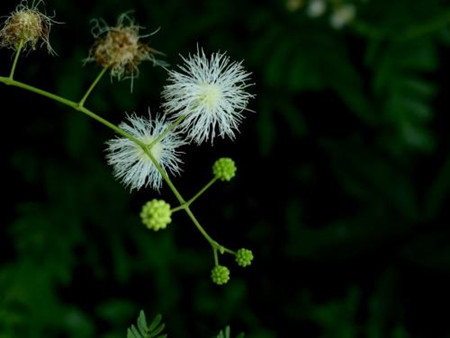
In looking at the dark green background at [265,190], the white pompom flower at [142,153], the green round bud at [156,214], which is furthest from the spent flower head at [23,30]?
the dark green background at [265,190]

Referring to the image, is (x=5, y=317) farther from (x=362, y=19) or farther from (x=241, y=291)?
(x=362, y=19)

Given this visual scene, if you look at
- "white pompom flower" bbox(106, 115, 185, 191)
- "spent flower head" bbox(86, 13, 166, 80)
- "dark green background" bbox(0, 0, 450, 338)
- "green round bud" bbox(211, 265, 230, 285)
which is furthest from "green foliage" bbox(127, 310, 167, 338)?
"dark green background" bbox(0, 0, 450, 338)

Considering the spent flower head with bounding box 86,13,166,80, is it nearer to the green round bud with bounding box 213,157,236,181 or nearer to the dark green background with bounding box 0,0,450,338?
the green round bud with bounding box 213,157,236,181

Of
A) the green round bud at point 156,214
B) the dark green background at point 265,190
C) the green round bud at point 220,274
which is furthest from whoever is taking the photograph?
the dark green background at point 265,190

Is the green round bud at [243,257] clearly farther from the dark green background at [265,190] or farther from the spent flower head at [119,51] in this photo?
the dark green background at [265,190]

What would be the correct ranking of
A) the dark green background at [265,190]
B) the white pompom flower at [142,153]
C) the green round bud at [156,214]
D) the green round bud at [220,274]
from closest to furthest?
the green round bud at [156,214]
the green round bud at [220,274]
the white pompom flower at [142,153]
the dark green background at [265,190]

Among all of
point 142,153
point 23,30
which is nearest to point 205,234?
point 142,153
